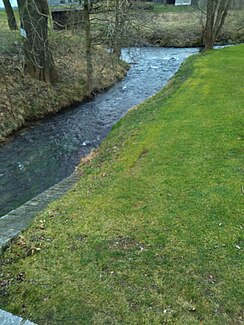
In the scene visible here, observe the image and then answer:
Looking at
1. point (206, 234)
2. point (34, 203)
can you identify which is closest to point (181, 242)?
point (206, 234)

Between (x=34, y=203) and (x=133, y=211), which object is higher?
(x=133, y=211)

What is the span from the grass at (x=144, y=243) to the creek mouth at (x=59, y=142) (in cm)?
140

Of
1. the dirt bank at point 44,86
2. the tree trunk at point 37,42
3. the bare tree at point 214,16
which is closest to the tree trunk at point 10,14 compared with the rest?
the dirt bank at point 44,86

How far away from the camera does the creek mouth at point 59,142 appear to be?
7.69 meters

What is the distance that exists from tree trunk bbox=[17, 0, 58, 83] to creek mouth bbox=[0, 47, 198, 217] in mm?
1771

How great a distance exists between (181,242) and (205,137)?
11.4 ft

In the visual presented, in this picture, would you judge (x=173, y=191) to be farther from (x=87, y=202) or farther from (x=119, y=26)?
(x=119, y=26)

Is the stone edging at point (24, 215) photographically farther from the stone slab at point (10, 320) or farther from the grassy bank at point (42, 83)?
the grassy bank at point (42, 83)

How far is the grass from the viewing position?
11.4 feet

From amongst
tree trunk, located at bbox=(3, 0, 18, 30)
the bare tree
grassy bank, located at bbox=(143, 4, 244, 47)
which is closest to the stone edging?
tree trunk, located at bbox=(3, 0, 18, 30)

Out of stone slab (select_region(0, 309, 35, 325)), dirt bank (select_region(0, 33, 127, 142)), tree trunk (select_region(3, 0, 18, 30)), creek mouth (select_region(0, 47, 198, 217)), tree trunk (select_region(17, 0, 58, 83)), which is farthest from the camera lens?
tree trunk (select_region(3, 0, 18, 30))

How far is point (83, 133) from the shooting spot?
1053 centimetres

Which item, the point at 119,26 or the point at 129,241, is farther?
the point at 119,26

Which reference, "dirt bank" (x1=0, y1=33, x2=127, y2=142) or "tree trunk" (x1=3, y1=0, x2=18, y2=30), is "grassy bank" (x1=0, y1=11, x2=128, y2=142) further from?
"tree trunk" (x1=3, y1=0, x2=18, y2=30)
